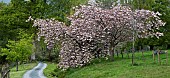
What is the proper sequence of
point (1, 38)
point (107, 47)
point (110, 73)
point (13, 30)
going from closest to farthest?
point (110, 73) → point (107, 47) → point (13, 30) → point (1, 38)

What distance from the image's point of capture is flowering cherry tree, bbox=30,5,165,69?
23781 millimetres

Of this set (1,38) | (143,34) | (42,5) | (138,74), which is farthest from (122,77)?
(1,38)

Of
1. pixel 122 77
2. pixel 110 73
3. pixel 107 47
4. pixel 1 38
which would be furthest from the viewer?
pixel 1 38

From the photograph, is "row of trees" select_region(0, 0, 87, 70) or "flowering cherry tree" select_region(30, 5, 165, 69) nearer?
"flowering cherry tree" select_region(30, 5, 165, 69)

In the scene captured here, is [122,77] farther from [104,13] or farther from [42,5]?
[42,5]

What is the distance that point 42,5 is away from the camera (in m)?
45.6

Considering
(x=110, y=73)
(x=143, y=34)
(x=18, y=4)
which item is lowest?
(x=110, y=73)

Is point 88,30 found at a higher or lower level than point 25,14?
lower

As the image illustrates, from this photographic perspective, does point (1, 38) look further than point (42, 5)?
Yes

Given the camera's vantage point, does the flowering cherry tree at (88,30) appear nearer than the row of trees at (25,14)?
Yes

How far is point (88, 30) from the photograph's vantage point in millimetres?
24156

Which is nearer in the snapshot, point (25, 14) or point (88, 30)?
point (88, 30)

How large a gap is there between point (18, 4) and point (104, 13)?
24.5 m

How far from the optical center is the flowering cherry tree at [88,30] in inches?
936
